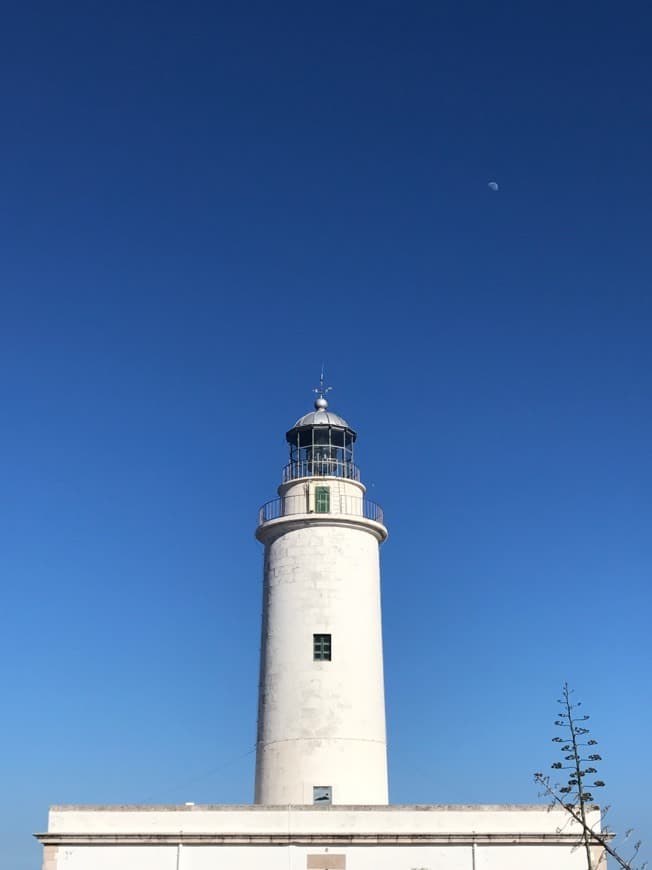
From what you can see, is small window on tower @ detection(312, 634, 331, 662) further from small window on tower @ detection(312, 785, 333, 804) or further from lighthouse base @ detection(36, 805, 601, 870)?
lighthouse base @ detection(36, 805, 601, 870)

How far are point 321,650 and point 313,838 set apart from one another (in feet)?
17.2

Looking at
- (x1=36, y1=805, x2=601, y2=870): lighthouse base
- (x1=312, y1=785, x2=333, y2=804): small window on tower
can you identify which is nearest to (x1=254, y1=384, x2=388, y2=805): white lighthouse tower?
(x1=312, y1=785, x2=333, y2=804): small window on tower

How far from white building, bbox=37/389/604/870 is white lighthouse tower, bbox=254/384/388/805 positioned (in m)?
0.03

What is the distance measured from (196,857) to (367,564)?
9.21 metres

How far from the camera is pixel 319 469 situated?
31.5 meters

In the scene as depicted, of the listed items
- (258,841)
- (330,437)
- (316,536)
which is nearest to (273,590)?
(316,536)

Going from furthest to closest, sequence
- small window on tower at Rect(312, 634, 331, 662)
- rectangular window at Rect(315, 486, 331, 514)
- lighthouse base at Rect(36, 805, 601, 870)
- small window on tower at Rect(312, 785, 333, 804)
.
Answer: rectangular window at Rect(315, 486, 331, 514) < small window on tower at Rect(312, 634, 331, 662) < small window on tower at Rect(312, 785, 333, 804) < lighthouse base at Rect(36, 805, 601, 870)

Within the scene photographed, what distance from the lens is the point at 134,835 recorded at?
24844 mm

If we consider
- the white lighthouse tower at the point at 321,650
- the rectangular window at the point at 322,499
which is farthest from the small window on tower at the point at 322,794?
the rectangular window at the point at 322,499

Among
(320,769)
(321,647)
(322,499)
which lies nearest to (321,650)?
(321,647)

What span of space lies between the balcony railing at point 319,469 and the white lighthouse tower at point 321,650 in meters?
0.07

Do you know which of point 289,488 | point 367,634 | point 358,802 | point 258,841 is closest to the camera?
point 258,841

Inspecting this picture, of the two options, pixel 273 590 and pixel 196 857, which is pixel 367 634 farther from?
pixel 196 857

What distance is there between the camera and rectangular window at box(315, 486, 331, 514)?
30297 millimetres
